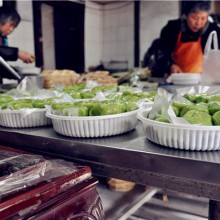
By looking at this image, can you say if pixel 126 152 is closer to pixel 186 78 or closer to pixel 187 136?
pixel 187 136

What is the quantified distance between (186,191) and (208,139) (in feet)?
0.49

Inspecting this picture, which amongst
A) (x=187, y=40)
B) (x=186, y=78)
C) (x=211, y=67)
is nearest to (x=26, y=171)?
(x=211, y=67)

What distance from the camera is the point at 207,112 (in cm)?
87

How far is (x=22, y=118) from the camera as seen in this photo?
1138 millimetres

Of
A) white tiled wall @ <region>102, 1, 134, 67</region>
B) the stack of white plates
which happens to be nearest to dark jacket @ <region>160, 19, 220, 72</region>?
the stack of white plates

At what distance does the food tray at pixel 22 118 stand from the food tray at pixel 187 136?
→ 19.2 inches

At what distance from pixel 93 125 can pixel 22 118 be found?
0.34 m

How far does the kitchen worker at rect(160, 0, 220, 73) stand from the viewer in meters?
3.29

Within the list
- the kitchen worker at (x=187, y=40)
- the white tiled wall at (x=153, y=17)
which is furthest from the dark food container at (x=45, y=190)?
the white tiled wall at (x=153, y=17)

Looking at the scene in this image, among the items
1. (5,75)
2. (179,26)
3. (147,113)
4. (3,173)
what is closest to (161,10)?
(179,26)

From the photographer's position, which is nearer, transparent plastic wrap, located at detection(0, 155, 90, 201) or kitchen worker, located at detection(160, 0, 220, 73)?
transparent plastic wrap, located at detection(0, 155, 90, 201)

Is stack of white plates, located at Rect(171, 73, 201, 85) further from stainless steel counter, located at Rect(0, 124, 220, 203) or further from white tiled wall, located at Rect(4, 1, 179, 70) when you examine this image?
white tiled wall, located at Rect(4, 1, 179, 70)

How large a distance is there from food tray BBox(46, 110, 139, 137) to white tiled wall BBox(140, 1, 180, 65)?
4.83 meters

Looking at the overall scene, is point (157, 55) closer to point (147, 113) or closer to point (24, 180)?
point (147, 113)
